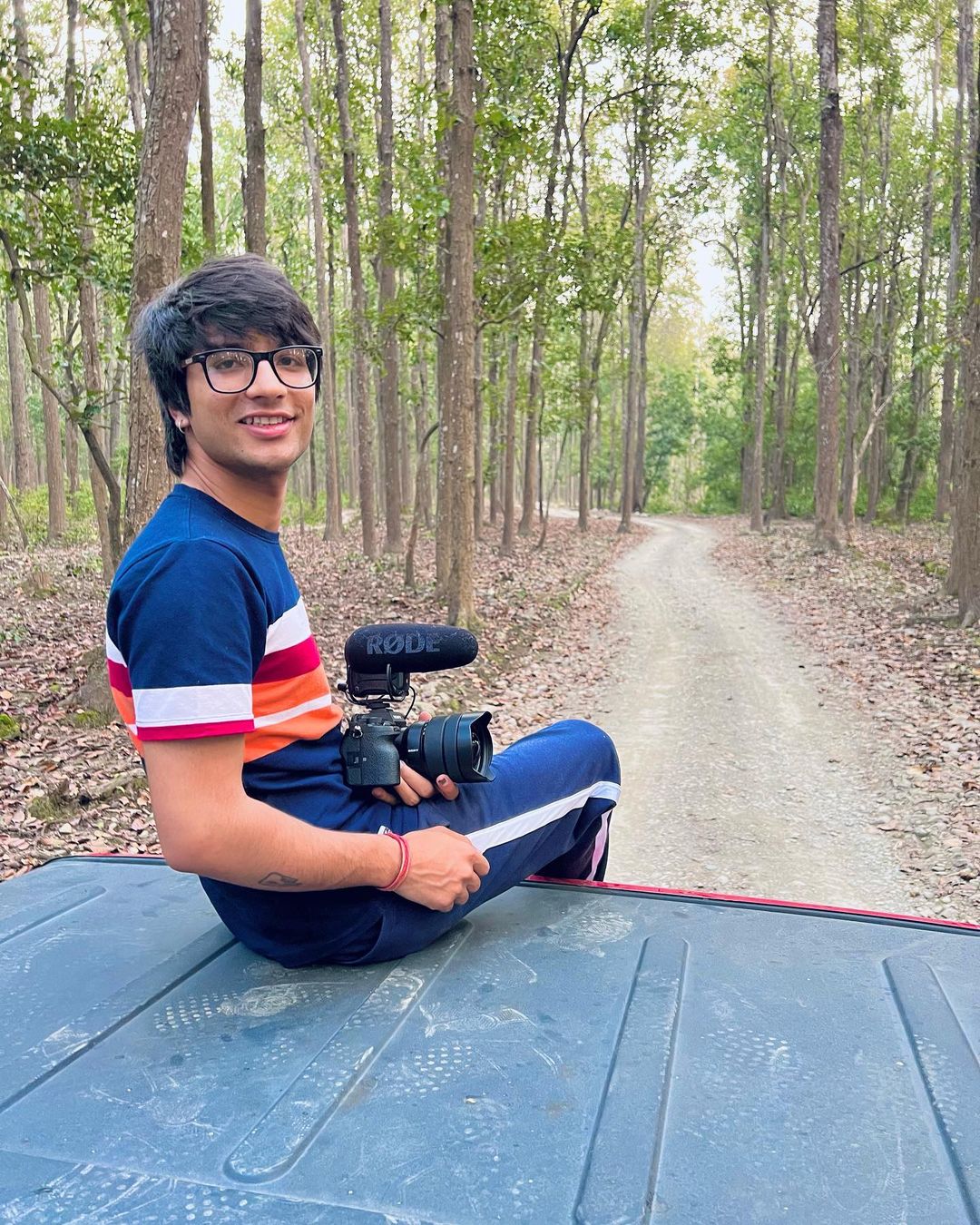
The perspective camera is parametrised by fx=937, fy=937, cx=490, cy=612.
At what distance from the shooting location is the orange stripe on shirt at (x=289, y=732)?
6.61ft

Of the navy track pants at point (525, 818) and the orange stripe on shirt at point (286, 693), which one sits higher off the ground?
the orange stripe on shirt at point (286, 693)

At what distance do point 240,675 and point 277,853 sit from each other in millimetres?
378

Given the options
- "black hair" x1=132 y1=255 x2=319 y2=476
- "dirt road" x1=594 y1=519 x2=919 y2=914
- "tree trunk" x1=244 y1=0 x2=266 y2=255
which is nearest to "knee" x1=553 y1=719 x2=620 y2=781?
"black hair" x1=132 y1=255 x2=319 y2=476

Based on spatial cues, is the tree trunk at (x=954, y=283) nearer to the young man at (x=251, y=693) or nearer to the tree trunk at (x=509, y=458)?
the tree trunk at (x=509, y=458)

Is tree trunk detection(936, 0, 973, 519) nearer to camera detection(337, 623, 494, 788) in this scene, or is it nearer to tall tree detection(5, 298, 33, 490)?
camera detection(337, 623, 494, 788)

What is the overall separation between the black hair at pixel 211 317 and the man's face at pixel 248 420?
0.08 ft

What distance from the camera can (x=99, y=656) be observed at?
7.61 m

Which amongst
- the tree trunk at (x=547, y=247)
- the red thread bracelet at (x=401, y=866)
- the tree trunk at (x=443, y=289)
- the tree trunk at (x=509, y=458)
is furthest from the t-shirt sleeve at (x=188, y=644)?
the tree trunk at (x=509, y=458)

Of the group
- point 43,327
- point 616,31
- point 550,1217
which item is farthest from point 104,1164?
point 616,31

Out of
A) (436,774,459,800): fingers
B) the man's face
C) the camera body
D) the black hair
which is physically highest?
the black hair

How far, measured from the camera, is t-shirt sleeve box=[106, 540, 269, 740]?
5.65ft

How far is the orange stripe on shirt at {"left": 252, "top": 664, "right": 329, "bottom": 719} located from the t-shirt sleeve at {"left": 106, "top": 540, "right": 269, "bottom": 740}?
0.56ft

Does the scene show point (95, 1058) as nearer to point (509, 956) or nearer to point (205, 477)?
point (509, 956)

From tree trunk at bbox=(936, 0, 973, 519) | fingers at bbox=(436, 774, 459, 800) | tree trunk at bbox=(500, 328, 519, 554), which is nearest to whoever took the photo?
fingers at bbox=(436, 774, 459, 800)
